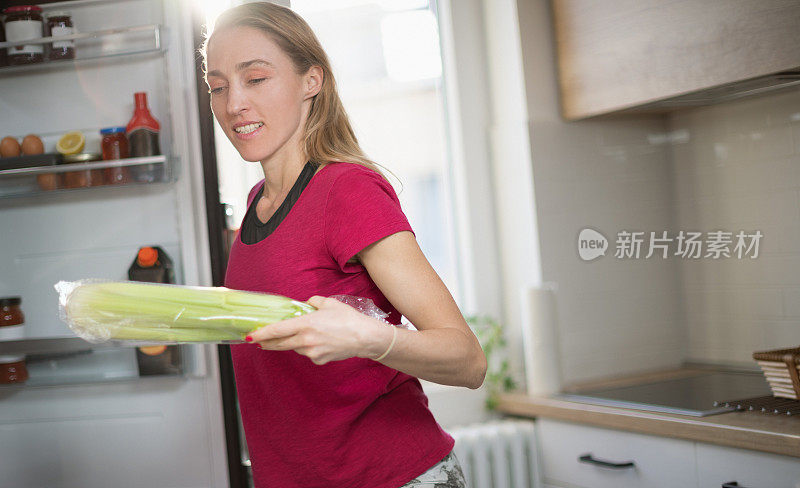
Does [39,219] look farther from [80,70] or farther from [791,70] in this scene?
[791,70]

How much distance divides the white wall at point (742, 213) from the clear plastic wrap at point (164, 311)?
1625mm

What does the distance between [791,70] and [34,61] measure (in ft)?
5.29

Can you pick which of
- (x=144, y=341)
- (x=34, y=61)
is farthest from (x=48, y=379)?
(x=144, y=341)

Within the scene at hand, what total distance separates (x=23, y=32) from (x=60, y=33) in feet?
0.24

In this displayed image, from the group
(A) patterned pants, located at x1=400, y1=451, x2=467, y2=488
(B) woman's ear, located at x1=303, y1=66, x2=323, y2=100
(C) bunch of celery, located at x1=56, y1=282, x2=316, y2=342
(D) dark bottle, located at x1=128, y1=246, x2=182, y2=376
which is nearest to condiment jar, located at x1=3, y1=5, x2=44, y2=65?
(D) dark bottle, located at x1=128, y1=246, x2=182, y2=376

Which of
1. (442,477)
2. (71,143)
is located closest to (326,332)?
(442,477)

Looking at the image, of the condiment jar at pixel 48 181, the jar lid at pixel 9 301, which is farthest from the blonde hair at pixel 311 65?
the jar lid at pixel 9 301

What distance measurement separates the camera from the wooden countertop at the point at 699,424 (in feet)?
5.04

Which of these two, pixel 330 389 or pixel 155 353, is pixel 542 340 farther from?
pixel 330 389

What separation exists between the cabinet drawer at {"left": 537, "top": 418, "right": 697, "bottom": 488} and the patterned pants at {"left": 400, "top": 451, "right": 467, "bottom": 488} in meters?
0.90

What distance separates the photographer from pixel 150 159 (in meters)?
1.57

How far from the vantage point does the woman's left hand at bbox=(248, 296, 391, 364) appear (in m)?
0.77

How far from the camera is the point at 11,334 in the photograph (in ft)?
5.29

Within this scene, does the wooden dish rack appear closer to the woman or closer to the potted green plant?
the potted green plant
